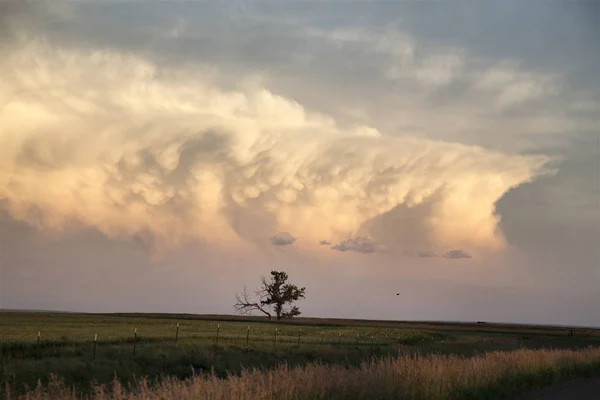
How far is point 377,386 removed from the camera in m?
16.3

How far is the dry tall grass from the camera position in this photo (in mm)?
13508

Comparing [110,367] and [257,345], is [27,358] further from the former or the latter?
[257,345]

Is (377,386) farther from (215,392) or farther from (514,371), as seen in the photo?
(514,371)

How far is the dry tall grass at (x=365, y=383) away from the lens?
13.5 meters

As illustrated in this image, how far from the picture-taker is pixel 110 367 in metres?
31.0

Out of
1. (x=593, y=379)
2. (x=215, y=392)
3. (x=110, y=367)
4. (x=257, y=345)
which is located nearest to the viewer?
(x=215, y=392)

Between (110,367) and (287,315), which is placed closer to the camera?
(110,367)

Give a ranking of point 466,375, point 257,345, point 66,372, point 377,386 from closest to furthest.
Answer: point 377,386 → point 466,375 → point 66,372 → point 257,345

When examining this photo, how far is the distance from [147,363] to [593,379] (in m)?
22.1

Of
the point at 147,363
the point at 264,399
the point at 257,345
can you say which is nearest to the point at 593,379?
the point at 264,399

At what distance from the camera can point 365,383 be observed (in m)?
16.1

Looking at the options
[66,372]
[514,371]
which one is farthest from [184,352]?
[514,371]

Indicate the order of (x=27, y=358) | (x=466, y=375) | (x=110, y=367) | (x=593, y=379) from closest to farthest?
(x=466, y=375) < (x=593, y=379) < (x=110, y=367) < (x=27, y=358)

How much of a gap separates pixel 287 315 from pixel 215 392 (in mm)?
129313
